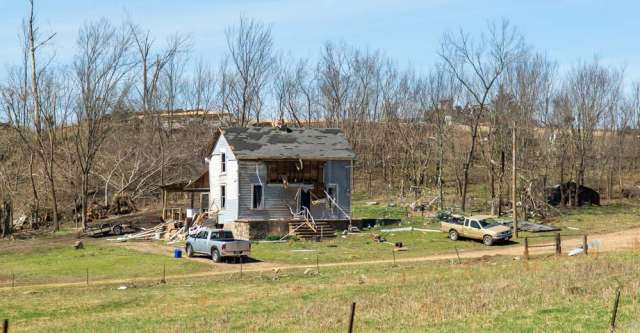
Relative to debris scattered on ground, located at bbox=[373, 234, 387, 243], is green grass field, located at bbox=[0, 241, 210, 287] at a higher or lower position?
lower

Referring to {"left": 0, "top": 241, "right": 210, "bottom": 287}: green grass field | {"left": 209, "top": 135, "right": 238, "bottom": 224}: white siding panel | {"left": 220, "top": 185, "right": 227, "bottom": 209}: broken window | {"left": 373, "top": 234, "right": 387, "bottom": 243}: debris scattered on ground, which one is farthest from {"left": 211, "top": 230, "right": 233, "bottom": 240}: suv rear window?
{"left": 220, "top": 185, "right": 227, "bottom": 209}: broken window

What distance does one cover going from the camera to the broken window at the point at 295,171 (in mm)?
53375

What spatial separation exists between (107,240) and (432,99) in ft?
144

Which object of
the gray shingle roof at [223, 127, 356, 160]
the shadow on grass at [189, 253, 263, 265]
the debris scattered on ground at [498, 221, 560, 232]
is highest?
the gray shingle roof at [223, 127, 356, 160]

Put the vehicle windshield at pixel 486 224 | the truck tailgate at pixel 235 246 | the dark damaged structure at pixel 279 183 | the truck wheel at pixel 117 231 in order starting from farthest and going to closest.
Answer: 1. the truck wheel at pixel 117 231
2. the dark damaged structure at pixel 279 183
3. the vehicle windshield at pixel 486 224
4. the truck tailgate at pixel 235 246

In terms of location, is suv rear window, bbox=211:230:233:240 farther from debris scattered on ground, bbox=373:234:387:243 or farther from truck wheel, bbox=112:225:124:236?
truck wheel, bbox=112:225:124:236

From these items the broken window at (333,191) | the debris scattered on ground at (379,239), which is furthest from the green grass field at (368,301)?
the broken window at (333,191)

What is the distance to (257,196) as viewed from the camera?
174 feet

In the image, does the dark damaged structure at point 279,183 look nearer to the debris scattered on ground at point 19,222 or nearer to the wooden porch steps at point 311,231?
the wooden porch steps at point 311,231

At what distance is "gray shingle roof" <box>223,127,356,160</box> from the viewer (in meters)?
53.4

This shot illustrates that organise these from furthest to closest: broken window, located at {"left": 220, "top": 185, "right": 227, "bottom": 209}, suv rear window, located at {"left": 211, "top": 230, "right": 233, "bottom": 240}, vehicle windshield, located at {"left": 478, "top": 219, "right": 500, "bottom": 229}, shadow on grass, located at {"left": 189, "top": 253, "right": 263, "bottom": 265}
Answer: broken window, located at {"left": 220, "top": 185, "right": 227, "bottom": 209}
vehicle windshield, located at {"left": 478, "top": 219, "right": 500, "bottom": 229}
suv rear window, located at {"left": 211, "top": 230, "right": 233, "bottom": 240}
shadow on grass, located at {"left": 189, "top": 253, "right": 263, "bottom": 265}

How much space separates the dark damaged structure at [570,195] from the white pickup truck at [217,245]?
36.5 metres

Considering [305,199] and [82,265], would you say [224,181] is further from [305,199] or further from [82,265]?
[82,265]

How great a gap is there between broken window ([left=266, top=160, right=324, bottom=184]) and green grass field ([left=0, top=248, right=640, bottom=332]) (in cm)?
2079
